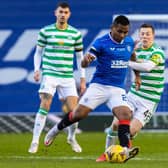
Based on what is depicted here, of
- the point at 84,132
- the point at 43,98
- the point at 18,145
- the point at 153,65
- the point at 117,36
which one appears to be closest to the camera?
the point at 117,36

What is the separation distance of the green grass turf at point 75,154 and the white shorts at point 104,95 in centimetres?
81

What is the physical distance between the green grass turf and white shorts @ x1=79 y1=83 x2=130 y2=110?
0.81m

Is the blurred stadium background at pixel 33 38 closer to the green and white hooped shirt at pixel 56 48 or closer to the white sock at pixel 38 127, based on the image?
the green and white hooped shirt at pixel 56 48

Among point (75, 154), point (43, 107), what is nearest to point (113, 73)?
point (75, 154)

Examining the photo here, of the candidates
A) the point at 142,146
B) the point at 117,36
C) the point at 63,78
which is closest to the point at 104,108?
the point at 142,146

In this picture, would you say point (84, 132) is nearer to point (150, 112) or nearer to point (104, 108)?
point (104, 108)

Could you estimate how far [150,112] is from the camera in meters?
15.5

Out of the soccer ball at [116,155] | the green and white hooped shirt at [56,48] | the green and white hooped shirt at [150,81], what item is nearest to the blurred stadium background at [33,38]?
the green and white hooped shirt at [56,48]

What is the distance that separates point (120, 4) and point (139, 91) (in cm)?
646

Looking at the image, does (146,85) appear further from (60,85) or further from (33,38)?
(33,38)

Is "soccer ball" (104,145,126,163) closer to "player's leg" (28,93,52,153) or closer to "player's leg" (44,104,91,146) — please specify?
"player's leg" (44,104,91,146)

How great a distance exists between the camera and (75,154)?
15.4m

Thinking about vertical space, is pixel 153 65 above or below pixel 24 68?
above

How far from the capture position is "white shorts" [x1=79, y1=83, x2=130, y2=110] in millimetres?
13922
